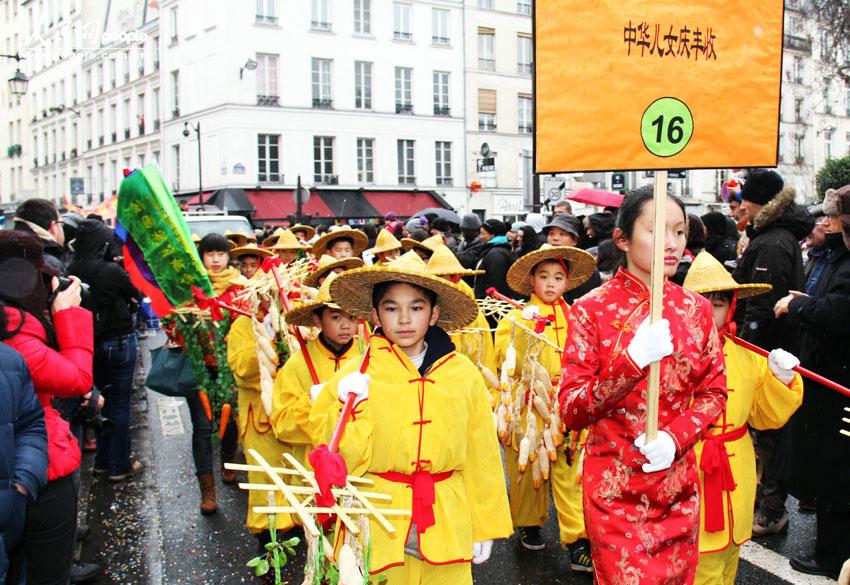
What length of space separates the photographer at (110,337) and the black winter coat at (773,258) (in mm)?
5238

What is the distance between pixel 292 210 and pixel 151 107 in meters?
11.5

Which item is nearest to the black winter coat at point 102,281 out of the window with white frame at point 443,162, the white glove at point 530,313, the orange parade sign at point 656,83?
the white glove at point 530,313

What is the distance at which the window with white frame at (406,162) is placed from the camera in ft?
124

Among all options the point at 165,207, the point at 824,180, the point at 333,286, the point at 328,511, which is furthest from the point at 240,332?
the point at 824,180

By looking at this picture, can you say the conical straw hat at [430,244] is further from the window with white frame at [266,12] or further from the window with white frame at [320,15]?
the window with white frame at [320,15]

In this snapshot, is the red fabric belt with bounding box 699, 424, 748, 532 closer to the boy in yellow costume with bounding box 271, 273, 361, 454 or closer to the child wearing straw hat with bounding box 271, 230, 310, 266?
the boy in yellow costume with bounding box 271, 273, 361, 454

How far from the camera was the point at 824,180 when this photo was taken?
20500mm

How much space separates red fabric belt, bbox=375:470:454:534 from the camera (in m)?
3.17

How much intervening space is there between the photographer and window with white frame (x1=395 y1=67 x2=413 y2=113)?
3171cm

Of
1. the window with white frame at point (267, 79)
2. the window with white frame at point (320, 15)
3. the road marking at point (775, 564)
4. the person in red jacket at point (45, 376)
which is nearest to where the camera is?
the person in red jacket at point (45, 376)

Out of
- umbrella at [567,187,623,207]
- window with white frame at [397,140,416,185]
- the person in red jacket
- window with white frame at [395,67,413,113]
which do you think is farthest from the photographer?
window with white frame at [395,67,413,113]

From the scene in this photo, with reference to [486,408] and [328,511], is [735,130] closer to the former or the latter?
[486,408]

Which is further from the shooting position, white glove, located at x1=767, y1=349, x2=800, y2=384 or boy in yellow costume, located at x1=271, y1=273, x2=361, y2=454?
boy in yellow costume, located at x1=271, y1=273, x2=361, y2=454

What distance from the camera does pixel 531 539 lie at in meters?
5.29
